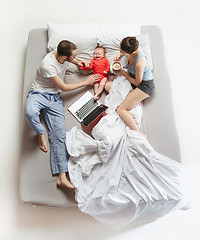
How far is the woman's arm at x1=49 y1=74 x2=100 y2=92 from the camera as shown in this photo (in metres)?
1.83

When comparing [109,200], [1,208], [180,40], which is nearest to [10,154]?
[1,208]

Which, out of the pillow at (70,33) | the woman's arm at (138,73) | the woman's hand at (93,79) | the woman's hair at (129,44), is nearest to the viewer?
the woman's hair at (129,44)

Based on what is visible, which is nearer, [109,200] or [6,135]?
[109,200]

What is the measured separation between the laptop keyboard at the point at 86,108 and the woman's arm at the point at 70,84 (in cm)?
15

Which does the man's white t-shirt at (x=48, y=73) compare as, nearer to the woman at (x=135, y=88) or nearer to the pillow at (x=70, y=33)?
the pillow at (x=70, y=33)

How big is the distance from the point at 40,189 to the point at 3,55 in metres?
1.47

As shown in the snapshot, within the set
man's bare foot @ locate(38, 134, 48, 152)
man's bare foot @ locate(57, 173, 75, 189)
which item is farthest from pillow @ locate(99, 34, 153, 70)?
man's bare foot @ locate(57, 173, 75, 189)

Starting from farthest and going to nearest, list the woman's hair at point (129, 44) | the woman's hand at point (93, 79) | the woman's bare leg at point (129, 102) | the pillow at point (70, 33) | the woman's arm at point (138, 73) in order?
the pillow at point (70, 33), the woman's hand at point (93, 79), the woman's bare leg at point (129, 102), the woman's arm at point (138, 73), the woman's hair at point (129, 44)

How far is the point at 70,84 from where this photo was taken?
1.95 meters

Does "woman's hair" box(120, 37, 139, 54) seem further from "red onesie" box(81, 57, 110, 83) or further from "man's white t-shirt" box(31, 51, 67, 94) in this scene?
"man's white t-shirt" box(31, 51, 67, 94)

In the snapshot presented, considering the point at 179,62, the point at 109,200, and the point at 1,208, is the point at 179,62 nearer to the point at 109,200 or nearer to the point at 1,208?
the point at 109,200

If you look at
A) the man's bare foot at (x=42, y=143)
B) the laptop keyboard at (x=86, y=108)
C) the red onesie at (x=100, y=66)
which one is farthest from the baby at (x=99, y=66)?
the man's bare foot at (x=42, y=143)

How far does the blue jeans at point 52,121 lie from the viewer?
5.84 ft

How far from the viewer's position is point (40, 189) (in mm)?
1752
